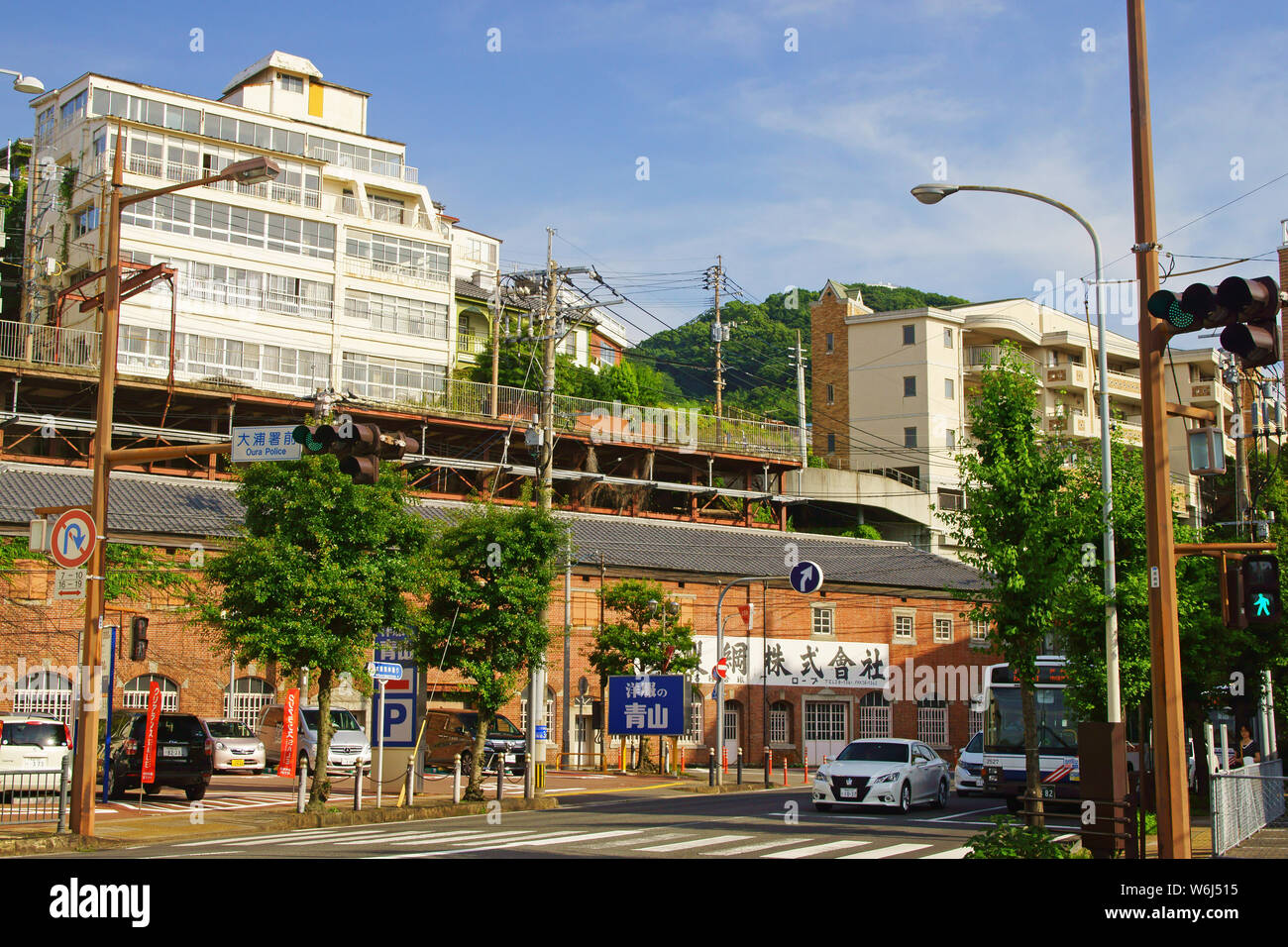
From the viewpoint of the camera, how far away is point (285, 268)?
55375 mm

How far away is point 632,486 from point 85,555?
144 feet

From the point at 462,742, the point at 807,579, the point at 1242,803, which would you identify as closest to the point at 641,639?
the point at 807,579

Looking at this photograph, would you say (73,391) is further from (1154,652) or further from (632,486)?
(1154,652)

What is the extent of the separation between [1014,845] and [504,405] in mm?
49530

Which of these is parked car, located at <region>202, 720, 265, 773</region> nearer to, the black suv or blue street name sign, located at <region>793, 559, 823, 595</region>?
the black suv

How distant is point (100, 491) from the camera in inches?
734

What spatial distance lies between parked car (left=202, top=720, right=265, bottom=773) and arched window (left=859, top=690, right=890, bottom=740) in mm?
25699

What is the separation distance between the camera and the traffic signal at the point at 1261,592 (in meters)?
12.8

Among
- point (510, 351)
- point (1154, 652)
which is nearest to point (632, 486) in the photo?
point (510, 351)

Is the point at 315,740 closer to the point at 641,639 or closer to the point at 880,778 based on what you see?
the point at 641,639

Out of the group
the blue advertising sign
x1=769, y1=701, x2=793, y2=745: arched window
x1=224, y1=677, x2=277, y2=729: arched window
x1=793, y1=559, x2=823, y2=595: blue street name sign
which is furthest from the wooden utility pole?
x1=769, y1=701, x2=793, y2=745: arched window

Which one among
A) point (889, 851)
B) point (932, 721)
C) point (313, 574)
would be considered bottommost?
point (932, 721)

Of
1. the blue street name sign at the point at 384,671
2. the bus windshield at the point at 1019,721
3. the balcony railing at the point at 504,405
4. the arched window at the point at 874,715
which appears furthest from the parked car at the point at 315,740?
the arched window at the point at 874,715

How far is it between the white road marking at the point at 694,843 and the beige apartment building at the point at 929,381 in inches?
1977
